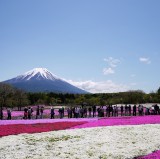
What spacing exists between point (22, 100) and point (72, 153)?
69.8 m

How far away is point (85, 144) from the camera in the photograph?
68.7 feet

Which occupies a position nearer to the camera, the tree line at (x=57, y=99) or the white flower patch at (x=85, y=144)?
the white flower patch at (x=85, y=144)

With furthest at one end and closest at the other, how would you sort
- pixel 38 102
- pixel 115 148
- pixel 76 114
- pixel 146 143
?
pixel 38 102, pixel 76 114, pixel 146 143, pixel 115 148

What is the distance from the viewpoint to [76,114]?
154 feet

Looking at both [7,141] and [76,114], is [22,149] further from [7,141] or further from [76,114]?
[76,114]

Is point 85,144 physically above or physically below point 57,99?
below

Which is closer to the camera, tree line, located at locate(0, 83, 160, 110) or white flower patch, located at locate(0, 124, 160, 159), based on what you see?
white flower patch, located at locate(0, 124, 160, 159)

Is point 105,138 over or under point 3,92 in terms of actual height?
under

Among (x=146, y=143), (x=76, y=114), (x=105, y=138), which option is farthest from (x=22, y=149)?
(x=76, y=114)

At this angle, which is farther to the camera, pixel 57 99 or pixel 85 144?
pixel 57 99

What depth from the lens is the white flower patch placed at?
1833 cm

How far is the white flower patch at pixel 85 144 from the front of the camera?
18.3m

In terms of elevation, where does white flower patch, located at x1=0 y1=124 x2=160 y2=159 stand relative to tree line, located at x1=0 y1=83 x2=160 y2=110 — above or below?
below

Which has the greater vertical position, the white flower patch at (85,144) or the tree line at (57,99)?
the tree line at (57,99)
